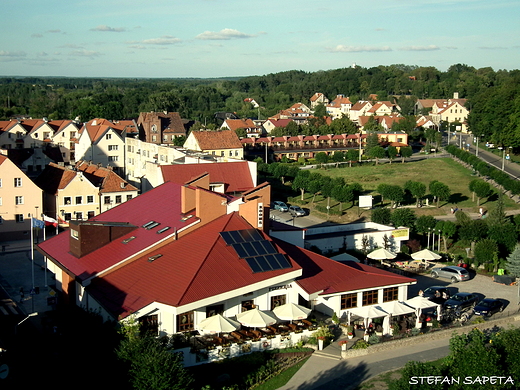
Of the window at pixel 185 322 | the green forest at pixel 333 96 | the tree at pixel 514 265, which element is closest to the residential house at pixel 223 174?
the tree at pixel 514 265

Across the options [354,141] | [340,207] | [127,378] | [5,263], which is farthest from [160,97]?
[127,378]

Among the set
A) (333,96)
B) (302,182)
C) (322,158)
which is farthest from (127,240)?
(333,96)

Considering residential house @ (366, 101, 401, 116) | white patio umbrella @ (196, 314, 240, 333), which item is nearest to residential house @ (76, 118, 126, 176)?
white patio umbrella @ (196, 314, 240, 333)

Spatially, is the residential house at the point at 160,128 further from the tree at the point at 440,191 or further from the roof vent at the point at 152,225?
the roof vent at the point at 152,225

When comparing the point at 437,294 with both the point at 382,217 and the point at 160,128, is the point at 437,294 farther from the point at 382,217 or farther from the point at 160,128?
the point at 160,128

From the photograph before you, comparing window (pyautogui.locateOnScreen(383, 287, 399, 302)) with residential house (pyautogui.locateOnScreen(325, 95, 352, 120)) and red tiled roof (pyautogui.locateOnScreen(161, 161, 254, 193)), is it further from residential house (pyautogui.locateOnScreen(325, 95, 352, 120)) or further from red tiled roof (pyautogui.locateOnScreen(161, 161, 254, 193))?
residential house (pyautogui.locateOnScreen(325, 95, 352, 120))
